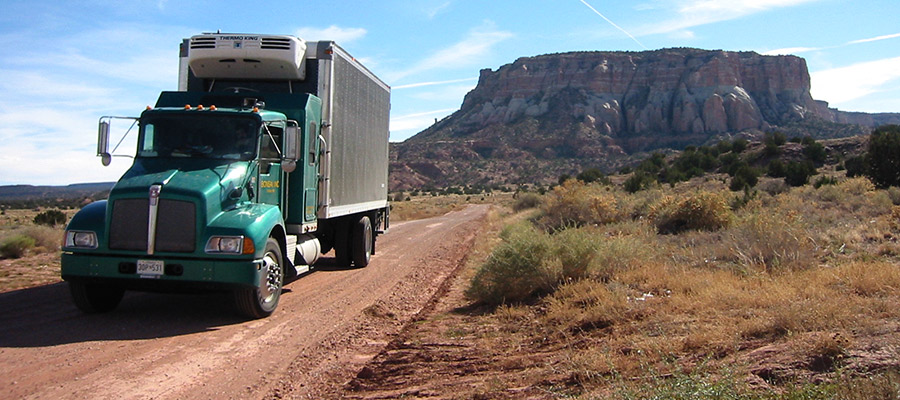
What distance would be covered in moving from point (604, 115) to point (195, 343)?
10553 cm

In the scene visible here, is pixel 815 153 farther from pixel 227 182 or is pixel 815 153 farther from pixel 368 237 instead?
pixel 227 182

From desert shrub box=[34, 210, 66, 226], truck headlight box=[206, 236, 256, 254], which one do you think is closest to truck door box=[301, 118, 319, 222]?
truck headlight box=[206, 236, 256, 254]

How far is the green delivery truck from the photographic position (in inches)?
321

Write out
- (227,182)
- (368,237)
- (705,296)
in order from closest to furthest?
1. (705,296)
2. (227,182)
3. (368,237)

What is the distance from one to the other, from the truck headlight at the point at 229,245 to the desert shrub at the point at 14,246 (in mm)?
10702

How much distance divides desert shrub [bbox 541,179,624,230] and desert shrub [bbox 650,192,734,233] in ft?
11.6

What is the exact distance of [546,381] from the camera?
5.45 meters

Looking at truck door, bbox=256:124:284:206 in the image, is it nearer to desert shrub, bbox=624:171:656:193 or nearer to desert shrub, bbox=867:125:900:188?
desert shrub, bbox=867:125:900:188

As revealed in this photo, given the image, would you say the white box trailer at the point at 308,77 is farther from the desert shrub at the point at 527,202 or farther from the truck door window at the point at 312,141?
the desert shrub at the point at 527,202

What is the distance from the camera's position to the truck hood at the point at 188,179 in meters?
8.18

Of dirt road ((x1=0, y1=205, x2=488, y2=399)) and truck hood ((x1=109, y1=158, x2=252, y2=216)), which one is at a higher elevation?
truck hood ((x1=109, y1=158, x2=252, y2=216))

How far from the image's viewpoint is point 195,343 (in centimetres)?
730

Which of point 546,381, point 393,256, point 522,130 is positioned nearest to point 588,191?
point 393,256

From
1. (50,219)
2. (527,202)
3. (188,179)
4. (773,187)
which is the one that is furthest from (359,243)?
(527,202)
